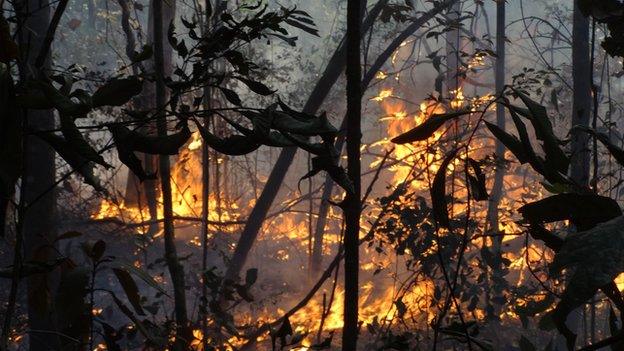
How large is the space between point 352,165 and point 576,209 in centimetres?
44

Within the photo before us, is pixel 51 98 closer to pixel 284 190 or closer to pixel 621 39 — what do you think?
pixel 621 39

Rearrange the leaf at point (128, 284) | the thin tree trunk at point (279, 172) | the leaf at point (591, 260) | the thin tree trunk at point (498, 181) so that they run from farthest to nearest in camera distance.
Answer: the thin tree trunk at point (498, 181) → the thin tree trunk at point (279, 172) → the leaf at point (128, 284) → the leaf at point (591, 260)

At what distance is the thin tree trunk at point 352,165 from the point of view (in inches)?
39.5

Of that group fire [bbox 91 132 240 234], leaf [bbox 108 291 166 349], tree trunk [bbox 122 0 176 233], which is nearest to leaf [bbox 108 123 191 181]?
leaf [bbox 108 291 166 349]

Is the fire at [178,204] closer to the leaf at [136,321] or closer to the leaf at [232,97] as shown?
the leaf at [136,321]

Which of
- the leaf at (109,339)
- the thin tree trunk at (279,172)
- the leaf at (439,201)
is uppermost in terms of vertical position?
the thin tree trunk at (279,172)

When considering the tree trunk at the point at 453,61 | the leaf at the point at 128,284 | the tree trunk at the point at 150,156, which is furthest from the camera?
the tree trunk at the point at 150,156

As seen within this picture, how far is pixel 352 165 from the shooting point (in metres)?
1.05

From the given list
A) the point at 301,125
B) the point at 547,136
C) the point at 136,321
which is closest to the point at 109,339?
the point at 136,321

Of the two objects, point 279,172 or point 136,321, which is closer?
point 136,321

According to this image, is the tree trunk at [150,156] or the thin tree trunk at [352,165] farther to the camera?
the tree trunk at [150,156]

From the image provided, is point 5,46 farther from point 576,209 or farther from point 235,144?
point 576,209

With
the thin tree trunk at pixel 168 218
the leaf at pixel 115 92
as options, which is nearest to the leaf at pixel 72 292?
the leaf at pixel 115 92

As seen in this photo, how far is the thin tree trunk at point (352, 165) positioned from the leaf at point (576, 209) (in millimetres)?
328
